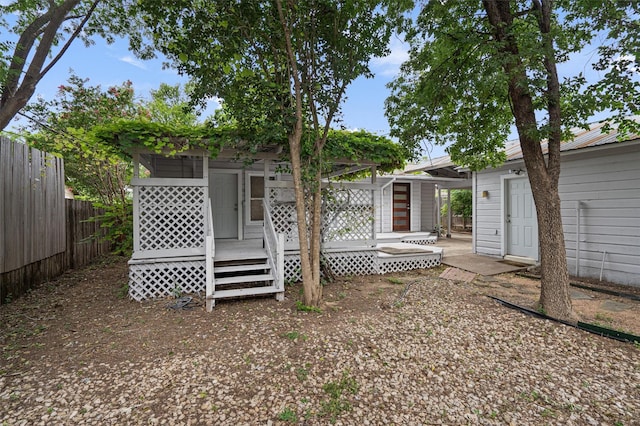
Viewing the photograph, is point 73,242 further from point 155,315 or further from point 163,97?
point 163,97

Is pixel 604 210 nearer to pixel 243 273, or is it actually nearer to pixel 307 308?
pixel 307 308

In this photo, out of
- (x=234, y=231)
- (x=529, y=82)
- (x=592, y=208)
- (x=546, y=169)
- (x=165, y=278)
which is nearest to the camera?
(x=529, y=82)

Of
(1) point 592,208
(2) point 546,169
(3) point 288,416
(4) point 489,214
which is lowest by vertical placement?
(3) point 288,416

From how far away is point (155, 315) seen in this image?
4.01m

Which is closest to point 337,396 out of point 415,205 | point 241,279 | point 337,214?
point 241,279

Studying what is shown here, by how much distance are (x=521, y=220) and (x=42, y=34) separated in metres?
10.1

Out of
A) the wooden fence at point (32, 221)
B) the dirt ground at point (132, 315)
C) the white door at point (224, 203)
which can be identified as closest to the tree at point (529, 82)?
the dirt ground at point (132, 315)

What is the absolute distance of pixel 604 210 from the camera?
562cm

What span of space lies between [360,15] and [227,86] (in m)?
1.98

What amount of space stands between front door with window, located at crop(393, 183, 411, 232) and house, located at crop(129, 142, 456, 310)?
192 inches

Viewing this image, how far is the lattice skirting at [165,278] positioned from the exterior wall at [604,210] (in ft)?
23.9

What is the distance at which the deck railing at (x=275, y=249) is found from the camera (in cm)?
451

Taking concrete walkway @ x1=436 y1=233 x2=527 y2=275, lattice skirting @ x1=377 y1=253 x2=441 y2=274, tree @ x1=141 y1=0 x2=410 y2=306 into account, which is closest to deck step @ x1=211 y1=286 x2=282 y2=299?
tree @ x1=141 y1=0 x2=410 y2=306

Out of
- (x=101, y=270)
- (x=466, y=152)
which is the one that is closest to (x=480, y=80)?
(x=466, y=152)
